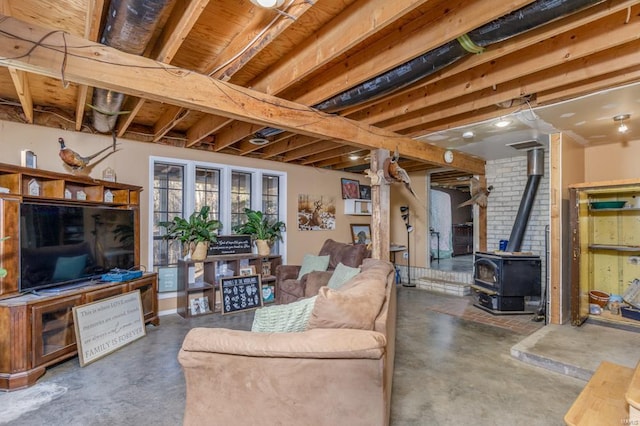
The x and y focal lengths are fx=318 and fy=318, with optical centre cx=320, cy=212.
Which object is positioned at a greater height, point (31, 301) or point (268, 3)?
point (268, 3)

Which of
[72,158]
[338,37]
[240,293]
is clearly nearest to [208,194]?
[240,293]

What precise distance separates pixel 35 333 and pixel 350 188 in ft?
18.3

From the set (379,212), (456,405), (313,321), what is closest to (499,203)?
(379,212)

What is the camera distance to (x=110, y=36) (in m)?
1.94

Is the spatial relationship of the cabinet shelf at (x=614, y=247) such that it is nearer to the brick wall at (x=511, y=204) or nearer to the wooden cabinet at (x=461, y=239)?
the brick wall at (x=511, y=204)

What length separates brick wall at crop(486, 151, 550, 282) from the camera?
208 inches

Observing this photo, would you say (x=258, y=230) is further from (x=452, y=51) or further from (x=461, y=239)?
(x=461, y=239)

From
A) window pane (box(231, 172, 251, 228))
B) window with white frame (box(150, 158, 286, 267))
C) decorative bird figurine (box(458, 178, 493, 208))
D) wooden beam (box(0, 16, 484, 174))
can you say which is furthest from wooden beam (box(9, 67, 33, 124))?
decorative bird figurine (box(458, 178, 493, 208))

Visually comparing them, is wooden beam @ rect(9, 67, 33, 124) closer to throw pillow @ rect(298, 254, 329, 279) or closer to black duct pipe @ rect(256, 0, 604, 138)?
black duct pipe @ rect(256, 0, 604, 138)

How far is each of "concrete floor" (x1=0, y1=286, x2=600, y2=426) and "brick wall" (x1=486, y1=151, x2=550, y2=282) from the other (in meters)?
2.28

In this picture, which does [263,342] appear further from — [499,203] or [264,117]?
[499,203]

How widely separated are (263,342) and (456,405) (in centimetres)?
164

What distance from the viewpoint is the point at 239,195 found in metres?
5.50

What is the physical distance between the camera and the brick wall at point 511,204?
528 centimetres
